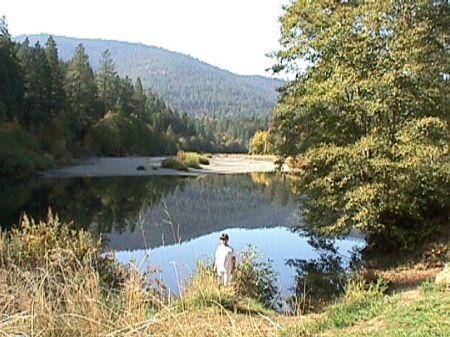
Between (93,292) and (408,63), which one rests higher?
(408,63)

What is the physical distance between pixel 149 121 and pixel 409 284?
82132 millimetres

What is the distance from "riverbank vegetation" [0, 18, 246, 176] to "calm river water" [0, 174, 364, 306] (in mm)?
7097

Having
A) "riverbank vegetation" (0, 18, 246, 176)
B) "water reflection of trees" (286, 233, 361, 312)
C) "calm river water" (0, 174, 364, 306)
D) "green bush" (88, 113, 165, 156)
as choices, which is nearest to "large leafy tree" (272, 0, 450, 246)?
"water reflection of trees" (286, 233, 361, 312)

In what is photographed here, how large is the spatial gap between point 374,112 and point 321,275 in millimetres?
3819

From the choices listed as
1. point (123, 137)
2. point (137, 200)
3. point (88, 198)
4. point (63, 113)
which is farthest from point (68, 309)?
point (123, 137)

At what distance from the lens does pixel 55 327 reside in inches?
127

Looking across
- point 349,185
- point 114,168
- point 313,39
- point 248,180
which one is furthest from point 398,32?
point 114,168

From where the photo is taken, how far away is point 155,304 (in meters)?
4.98

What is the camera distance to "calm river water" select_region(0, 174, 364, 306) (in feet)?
44.6

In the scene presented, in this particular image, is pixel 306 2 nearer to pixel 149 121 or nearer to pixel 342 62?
pixel 342 62

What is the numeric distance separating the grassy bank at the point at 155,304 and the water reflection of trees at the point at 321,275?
670mm

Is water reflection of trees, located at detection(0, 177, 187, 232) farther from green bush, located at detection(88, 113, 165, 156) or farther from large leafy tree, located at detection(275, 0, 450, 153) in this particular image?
green bush, located at detection(88, 113, 165, 156)

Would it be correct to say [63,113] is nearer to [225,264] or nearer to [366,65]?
[366,65]

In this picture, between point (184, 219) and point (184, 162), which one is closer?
point (184, 219)
